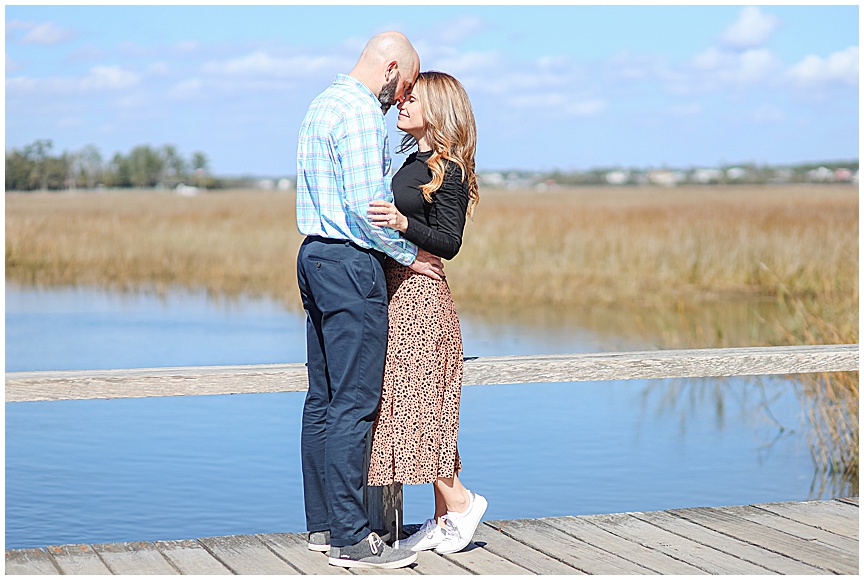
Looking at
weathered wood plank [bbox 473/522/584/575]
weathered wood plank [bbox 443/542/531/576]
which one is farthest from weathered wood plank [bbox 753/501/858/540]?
weathered wood plank [bbox 443/542/531/576]

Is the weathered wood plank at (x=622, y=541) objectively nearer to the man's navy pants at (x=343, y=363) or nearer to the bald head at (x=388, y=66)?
the man's navy pants at (x=343, y=363)

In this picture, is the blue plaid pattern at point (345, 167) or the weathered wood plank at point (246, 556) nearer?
the blue plaid pattern at point (345, 167)

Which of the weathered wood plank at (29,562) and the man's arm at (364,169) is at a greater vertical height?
the man's arm at (364,169)

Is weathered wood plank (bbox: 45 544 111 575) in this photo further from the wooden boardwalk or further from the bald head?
the bald head

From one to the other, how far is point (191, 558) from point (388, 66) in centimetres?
139

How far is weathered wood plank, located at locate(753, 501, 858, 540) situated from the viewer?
3.67 metres

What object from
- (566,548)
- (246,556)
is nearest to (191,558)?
(246,556)

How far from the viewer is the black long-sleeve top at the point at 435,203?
3072 millimetres

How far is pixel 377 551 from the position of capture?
3145 millimetres

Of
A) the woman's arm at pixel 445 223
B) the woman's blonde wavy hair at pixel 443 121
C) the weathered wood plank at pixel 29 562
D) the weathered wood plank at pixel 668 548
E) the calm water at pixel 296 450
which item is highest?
the woman's blonde wavy hair at pixel 443 121

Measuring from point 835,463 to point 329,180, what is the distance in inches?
174

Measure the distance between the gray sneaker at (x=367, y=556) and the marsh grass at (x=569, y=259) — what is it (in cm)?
523

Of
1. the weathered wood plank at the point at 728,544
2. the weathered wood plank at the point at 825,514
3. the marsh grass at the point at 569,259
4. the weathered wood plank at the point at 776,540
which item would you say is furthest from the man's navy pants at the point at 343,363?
the marsh grass at the point at 569,259

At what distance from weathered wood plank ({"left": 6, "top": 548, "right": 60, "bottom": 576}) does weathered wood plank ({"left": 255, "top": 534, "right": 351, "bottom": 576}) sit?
0.57 m
